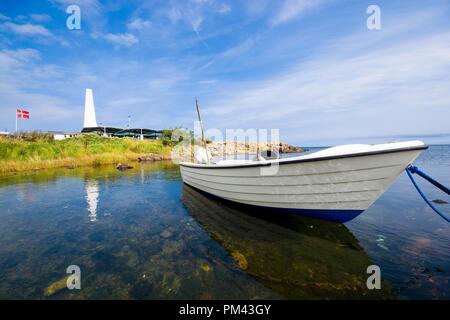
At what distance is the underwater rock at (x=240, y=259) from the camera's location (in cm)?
417

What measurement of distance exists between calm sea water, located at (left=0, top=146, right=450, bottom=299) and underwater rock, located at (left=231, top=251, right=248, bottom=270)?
0.08ft

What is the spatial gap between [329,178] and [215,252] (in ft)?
10.7

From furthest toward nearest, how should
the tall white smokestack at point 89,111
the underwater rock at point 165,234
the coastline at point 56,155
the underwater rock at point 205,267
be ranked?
the tall white smokestack at point 89,111 → the coastline at point 56,155 → the underwater rock at point 165,234 → the underwater rock at point 205,267

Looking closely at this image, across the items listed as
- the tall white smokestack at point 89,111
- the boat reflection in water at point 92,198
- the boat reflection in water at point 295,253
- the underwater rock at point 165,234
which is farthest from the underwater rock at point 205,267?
the tall white smokestack at point 89,111

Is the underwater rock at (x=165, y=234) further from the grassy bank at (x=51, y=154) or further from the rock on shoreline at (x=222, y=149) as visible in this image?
the grassy bank at (x=51, y=154)

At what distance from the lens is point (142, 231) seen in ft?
19.9

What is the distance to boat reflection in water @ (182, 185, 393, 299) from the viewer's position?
11.4ft

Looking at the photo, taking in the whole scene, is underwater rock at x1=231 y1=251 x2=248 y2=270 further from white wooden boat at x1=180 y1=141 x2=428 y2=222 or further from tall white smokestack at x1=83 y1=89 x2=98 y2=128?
tall white smokestack at x1=83 y1=89 x2=98 y2=128

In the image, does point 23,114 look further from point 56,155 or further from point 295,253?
point 295,253

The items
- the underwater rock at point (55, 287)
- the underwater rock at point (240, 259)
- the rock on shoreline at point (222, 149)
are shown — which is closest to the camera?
the underwater rock at point (55, 287)

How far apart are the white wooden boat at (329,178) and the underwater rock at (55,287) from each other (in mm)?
4709

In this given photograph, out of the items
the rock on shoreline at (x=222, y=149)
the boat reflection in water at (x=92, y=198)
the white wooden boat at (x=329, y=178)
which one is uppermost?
the rock on shoreline at (x=222, y=149)
